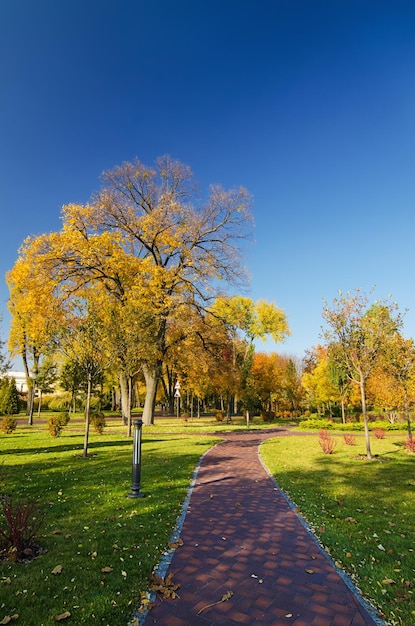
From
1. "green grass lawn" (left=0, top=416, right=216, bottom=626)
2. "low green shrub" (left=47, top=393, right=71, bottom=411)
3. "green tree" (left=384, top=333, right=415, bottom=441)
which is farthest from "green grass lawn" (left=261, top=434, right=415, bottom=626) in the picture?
"low green shrub" (left=47, top=393, right=71, bottom=411)

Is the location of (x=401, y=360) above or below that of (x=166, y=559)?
above

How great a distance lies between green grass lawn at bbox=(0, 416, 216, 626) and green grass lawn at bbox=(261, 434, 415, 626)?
7.69 ft

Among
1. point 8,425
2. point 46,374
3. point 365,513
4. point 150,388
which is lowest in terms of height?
point 365,513

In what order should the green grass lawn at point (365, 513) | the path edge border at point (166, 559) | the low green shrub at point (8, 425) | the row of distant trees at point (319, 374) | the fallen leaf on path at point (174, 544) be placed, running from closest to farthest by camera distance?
the path edge border at point (166, 559) < the green grass lawn at point (365, 513) < the fallen leaf on path at point (174, 544) < the row of distant trees at point (319, 374) < the low green shrub at point (8, 425)

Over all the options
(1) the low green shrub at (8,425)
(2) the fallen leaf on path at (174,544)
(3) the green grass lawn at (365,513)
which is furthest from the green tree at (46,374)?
(2) the fallen leaf on path at (174,544)

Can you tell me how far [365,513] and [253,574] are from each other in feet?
11.4

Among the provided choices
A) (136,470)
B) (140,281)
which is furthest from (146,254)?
(136,470)

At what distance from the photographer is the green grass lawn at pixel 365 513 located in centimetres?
401

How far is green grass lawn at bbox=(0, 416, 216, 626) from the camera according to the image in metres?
3.47

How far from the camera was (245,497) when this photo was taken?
7.41 metres

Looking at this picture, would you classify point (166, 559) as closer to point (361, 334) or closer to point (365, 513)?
point (365, 513)

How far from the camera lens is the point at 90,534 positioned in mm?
5223

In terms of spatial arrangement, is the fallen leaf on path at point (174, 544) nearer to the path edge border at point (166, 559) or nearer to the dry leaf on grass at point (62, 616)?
the path edge border at point (166, 559)

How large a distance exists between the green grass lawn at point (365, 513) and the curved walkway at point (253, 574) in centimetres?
27
